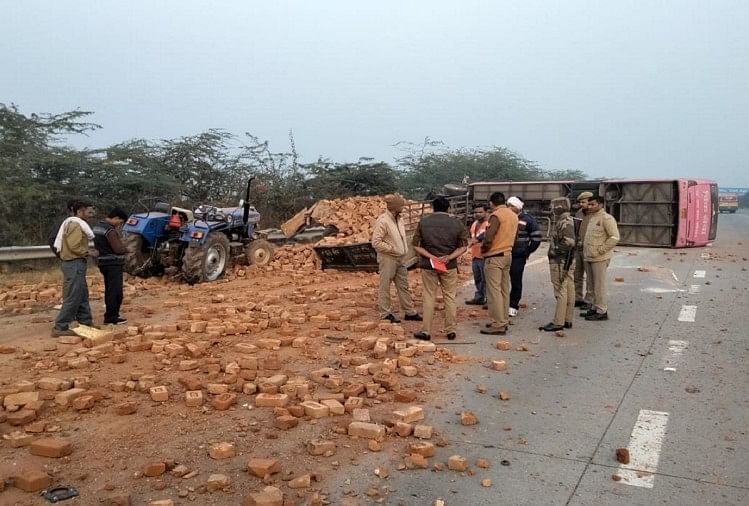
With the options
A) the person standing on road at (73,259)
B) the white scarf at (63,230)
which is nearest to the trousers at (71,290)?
the person standing on road at (73,259)

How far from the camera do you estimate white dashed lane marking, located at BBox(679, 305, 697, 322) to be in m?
8.82

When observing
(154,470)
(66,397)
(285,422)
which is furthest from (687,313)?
(66,397)

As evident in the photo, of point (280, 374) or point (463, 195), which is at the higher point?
point (463, 195)

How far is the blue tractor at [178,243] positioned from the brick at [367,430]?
7.32 meters

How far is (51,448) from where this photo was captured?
4.32m

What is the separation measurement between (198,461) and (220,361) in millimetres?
2142

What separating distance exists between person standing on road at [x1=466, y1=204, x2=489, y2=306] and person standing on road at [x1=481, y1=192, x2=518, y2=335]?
658mm

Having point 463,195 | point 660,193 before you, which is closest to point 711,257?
point 660,193

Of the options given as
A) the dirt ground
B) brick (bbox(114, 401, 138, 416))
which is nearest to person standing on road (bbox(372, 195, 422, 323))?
the dirt ground

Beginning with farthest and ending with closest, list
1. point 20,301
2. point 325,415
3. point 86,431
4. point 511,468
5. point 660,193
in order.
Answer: point 660,193 < point 20,301 < point 325,415 < point 86,431 < point 511,468

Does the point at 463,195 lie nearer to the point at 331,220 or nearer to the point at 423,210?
the point at 423,210

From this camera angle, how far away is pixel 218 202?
1897cm

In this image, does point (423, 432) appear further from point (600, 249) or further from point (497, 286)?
point (600, 249)

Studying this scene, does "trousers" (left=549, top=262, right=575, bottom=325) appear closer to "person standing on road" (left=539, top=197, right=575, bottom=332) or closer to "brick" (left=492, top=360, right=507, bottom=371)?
"person standing on road" (left=539, top=197, right=575, bottom=332)
